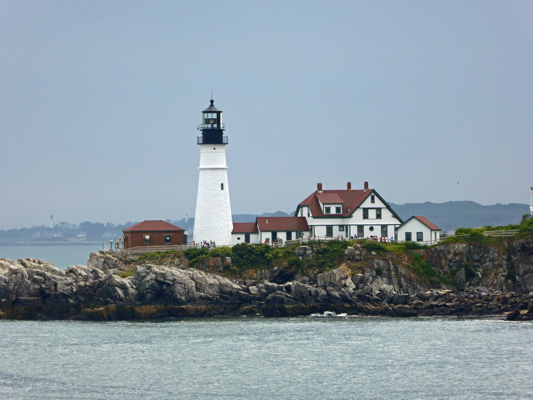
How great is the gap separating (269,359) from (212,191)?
27.4 m

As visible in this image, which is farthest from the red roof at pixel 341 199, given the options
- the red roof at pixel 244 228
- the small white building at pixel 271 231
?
the red roof at pixel 244 228

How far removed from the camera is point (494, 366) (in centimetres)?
4362

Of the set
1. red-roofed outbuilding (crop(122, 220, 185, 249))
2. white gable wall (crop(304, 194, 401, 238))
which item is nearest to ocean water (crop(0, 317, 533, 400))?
red-roofed outbuilding (crop(122, 220, 185, 249))

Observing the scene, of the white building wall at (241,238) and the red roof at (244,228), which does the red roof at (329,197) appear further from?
the white building wall at (241,238)

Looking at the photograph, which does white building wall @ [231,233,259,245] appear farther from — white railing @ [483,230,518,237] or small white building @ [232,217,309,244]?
white railing @ [483,230,518,237]

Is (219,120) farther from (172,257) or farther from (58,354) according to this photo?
(58,354)

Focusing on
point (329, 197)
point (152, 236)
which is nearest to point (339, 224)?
point (329, 197)

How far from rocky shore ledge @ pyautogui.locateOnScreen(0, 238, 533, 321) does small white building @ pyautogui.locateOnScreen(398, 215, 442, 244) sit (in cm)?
599

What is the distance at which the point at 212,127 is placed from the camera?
7244 cm

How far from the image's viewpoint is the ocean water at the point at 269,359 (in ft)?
129

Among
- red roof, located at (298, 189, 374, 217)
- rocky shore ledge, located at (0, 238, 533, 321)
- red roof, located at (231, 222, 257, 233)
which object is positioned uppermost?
red roof, located at (298, 189, 374, 217)

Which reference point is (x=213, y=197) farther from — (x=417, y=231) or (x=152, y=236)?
(x=417, y=231)

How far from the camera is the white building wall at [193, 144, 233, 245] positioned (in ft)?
235

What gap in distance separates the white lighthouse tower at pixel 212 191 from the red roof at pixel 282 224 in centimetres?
310
